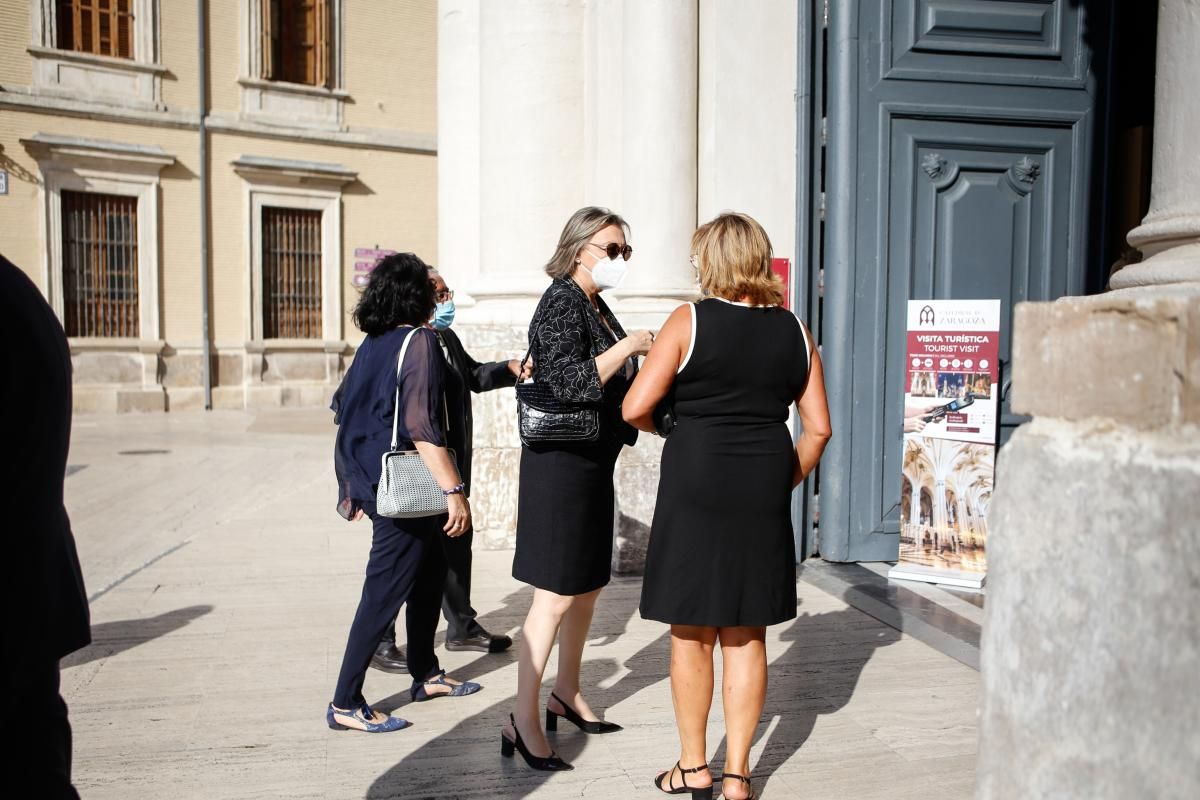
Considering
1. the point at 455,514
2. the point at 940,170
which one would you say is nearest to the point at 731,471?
the point at 455,514

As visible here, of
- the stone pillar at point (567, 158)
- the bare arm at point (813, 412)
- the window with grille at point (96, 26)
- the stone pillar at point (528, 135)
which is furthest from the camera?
the window with grille at point (96, 26)

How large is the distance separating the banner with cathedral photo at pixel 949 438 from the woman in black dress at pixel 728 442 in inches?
125

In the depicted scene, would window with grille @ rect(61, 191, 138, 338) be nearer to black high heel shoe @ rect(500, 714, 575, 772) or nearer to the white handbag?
the white handbag

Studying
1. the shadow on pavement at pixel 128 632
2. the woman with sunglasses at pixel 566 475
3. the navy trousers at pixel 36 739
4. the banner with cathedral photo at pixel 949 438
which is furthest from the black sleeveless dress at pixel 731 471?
the banner with cathedral photo at pixel 949 438

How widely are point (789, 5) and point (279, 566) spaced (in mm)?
4824

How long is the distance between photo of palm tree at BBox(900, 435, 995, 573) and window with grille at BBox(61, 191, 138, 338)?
18.4 metres

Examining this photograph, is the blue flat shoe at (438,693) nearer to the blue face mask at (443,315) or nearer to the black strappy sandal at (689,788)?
the black strappy sandal at (689,788)

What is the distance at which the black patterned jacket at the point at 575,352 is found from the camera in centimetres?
360

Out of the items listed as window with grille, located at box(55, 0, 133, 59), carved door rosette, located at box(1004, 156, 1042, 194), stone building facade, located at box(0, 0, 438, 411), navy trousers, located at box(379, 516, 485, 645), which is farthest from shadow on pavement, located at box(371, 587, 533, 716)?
window with grille, located at box(55, 0, 133, 59)

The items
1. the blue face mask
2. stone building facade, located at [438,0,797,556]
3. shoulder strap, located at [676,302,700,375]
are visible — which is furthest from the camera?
stone building facade, located at [438,0,797,556]

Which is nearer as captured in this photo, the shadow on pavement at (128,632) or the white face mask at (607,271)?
the white face mask at (607,271)

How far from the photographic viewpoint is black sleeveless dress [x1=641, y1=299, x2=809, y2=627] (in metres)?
3.23

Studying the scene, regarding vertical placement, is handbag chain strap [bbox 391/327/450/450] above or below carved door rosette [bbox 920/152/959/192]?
below

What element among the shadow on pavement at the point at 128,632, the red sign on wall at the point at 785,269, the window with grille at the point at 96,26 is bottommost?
the shadow on pavement at the point at 128,632
